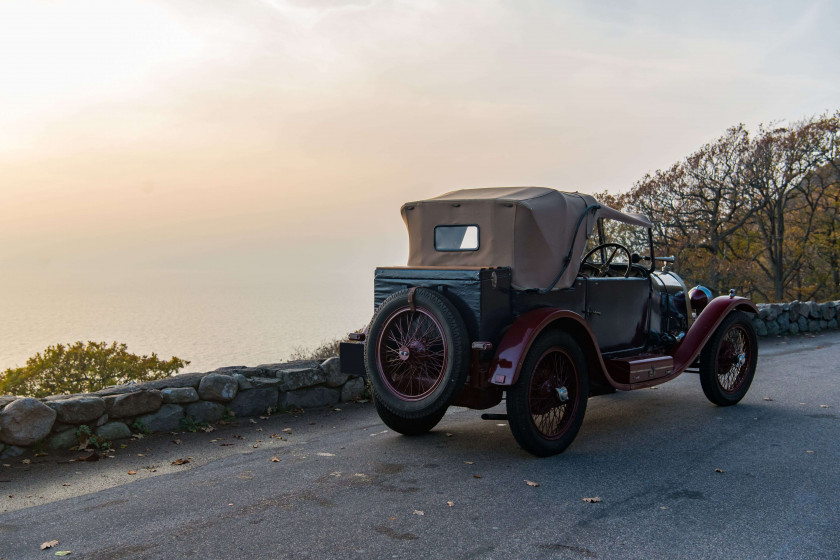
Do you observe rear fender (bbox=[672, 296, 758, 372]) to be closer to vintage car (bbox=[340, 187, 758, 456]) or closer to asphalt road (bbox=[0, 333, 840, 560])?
vintage car (bbox=[340, 187, 758, 456])

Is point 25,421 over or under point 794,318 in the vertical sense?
under

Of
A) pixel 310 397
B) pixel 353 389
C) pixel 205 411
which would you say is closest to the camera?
pixel 205 411

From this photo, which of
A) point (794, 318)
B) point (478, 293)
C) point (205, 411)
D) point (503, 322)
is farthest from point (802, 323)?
point (205, 411)

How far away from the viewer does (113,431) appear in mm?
5809

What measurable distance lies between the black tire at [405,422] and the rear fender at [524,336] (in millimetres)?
1114

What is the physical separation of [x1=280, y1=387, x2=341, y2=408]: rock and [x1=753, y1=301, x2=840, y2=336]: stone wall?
9.43m

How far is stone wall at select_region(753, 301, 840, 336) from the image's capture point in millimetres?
13750

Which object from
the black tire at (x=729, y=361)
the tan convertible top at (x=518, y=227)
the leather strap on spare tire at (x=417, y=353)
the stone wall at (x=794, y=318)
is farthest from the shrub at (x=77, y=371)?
the stone wall at (x=794, y=318)

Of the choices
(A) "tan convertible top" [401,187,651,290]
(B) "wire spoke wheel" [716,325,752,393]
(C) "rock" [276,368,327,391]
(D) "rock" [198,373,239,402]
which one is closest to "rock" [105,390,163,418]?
(D) "rock" [198,373,239,402]

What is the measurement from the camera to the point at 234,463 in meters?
5.25

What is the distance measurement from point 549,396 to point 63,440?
3.93m

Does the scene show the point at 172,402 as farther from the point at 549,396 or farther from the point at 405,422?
the point at 549,396

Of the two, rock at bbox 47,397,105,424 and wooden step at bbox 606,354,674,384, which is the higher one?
wooden step at bbox 606,354,674,384

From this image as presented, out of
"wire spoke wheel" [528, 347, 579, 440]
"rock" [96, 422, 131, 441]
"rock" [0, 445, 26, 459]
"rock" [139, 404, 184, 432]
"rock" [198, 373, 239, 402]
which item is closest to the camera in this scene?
"rock" [0, 445, 26, 459]
